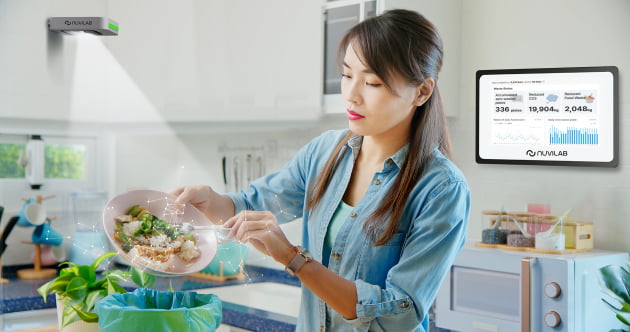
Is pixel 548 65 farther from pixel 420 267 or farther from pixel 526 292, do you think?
pixel 420 267

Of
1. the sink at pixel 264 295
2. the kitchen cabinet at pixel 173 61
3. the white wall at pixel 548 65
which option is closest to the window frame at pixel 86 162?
the kitchen cabinet at pixel 173 61

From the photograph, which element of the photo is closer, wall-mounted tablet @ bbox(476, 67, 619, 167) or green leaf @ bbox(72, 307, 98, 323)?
green leaf @ bbox(72, 307, 98, 323)

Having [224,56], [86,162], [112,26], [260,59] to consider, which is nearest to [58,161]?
[86,162]

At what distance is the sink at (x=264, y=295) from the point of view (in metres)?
2.68

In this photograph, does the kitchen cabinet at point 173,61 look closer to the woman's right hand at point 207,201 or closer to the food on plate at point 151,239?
the woman's right hand at point 207,201

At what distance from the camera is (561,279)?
6.81ft

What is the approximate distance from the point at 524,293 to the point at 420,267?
1.11 meters

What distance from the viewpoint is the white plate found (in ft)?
3.98

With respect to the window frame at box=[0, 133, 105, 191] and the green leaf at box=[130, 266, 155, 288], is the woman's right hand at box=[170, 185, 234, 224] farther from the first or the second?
the window frame at box=[0, 133, 105, 191]

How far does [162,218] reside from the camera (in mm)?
1229

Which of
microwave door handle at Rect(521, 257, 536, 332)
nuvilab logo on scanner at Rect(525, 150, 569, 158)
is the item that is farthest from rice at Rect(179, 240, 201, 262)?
nuvilab logo on scanner at Rect(525, 150, 569, 158)

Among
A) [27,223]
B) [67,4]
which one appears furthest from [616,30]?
[27,223]

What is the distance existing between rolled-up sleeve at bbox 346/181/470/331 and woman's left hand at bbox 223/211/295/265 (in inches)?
5.8

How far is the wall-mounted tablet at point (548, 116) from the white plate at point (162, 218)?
5.57 feet
